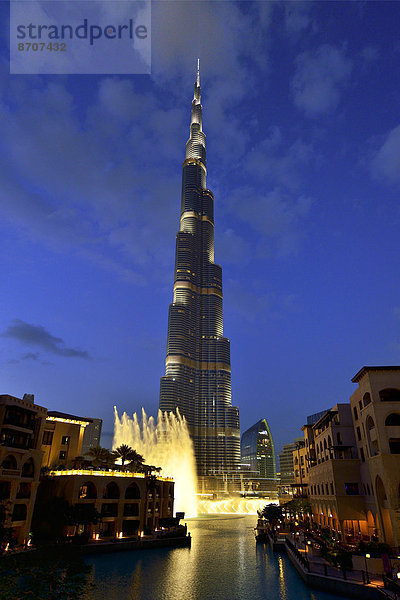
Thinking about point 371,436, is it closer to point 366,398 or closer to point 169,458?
point 366,398

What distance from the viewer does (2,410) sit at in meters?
51.5

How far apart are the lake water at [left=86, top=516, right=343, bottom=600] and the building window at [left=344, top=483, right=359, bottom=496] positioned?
13.2 m

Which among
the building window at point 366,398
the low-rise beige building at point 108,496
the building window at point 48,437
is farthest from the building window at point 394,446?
the building window at point 48,437

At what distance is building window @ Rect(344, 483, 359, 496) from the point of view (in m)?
57.8

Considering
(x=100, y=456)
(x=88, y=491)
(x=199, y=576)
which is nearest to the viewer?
(x=199, y=576)

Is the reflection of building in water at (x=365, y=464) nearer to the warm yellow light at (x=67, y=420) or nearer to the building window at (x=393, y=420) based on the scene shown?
the building window at (x=393, y=420)

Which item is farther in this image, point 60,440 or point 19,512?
point 60,440

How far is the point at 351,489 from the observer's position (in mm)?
Answer: 58062

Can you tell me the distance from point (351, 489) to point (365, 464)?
5.44 metres

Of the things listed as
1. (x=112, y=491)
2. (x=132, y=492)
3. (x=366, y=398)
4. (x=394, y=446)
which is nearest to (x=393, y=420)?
(x=394, y=446)

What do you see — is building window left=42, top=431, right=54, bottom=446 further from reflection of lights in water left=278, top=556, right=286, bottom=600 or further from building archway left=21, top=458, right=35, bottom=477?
reflection of lights in water left=278, top=556, right=286, bottom=600

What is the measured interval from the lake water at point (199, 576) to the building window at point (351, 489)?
13239mm

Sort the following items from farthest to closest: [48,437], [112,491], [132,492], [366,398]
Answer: [48,437], [132,492], [112,491], [366,398]

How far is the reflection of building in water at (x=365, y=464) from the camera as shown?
4756 cm
